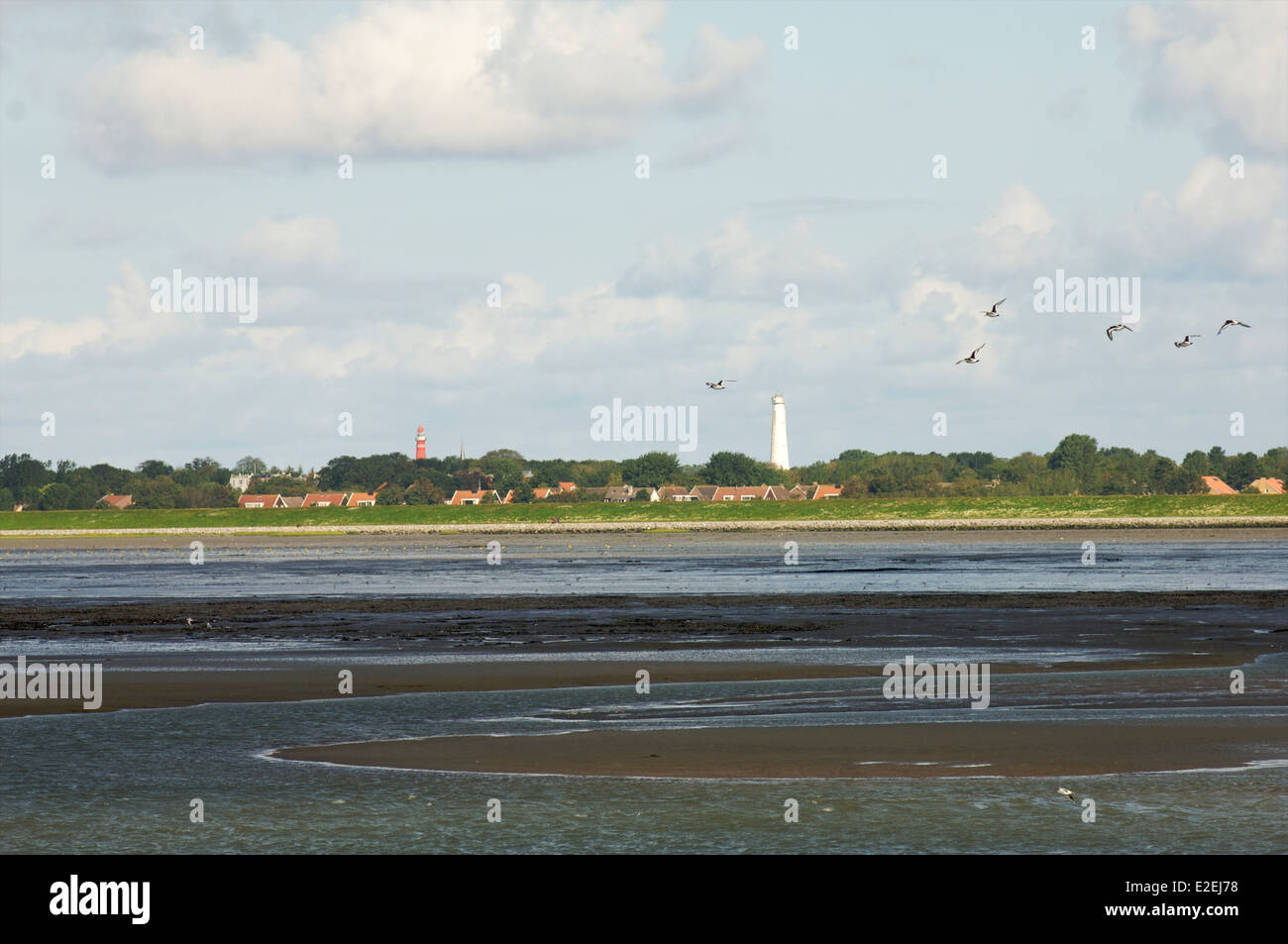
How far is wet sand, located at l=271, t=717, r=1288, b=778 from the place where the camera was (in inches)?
626

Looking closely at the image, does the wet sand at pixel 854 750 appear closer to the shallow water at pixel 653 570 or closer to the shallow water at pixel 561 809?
the shallow water at pixel 561 809

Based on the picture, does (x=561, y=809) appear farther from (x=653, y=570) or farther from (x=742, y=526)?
(x=742, y=526)

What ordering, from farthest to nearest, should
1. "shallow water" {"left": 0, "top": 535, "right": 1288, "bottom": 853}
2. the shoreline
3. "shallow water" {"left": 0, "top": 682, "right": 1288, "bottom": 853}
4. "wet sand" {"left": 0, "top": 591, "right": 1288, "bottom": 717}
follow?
1. the shoreline
2. "wet sand" {"left": 0, "top": 591, "right": 1288, "bottom": 717}
3. "shallow water" {"left": 0, "top": 535, "right": 1288, "bottom": 853}
4. "shallow water" {"left": 0, "top": 682, "right": 1288, "bottom": 853}

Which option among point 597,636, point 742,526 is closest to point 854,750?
point 597,636

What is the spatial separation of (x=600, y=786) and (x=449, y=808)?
1.72 meters

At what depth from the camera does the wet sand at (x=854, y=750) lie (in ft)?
52.2

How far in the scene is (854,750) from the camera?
1703 centimetres

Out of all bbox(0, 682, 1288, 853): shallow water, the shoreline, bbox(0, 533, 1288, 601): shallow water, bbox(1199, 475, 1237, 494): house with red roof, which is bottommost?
bbox(0, 533, 1288, 601): shallow water

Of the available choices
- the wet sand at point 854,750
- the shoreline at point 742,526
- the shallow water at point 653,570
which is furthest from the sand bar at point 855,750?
the shoreline at point 742,526

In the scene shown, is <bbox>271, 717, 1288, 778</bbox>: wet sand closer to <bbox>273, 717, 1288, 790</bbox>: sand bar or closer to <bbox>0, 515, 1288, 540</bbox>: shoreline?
<bbox>273, 717, 1288, 790</bbox>: sand bar

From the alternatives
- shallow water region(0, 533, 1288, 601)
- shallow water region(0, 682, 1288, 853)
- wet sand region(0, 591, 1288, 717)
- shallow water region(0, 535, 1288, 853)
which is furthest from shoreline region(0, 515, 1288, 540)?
shallow water region(0, 682, 1288, 853)
